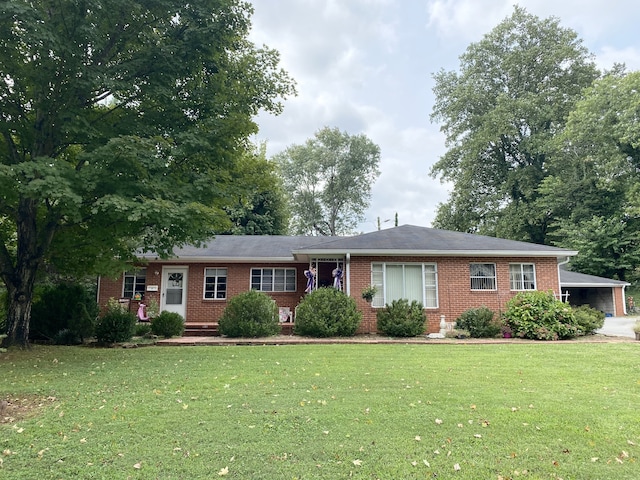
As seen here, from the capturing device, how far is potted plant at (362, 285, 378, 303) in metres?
13.2

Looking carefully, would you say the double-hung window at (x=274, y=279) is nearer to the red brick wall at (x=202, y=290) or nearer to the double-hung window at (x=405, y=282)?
the red brick wall at (x=202, y=290)

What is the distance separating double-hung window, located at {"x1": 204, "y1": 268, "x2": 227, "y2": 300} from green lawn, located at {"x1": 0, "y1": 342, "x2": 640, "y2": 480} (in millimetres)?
8192

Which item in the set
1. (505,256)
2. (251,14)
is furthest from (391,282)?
(251,14)

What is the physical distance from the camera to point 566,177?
32219 mm

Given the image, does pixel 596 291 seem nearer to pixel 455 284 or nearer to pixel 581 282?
pixel 581 282

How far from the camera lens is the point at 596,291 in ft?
87.7

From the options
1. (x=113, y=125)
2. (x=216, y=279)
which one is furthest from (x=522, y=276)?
(x=113, y=125)

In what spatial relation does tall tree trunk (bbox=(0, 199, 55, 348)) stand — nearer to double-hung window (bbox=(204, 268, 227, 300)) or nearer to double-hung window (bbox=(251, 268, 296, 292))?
double-hung window (bbox=(204, 268, 227, 300))

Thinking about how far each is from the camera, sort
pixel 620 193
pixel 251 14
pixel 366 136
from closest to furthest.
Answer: pixel 251 14
pixel 620 193
pixel 366 136

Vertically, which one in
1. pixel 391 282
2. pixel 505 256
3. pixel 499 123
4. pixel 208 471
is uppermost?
pixel 499 123

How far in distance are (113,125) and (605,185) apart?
31929 mm

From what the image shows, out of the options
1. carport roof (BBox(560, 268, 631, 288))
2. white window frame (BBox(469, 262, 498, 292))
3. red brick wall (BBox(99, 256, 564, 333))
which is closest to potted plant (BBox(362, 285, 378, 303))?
red brick wall (BBox(99, 256, 564, 333))

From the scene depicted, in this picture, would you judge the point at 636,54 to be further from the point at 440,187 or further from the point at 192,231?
the point at 192,231

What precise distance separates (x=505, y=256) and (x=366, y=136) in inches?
1372
